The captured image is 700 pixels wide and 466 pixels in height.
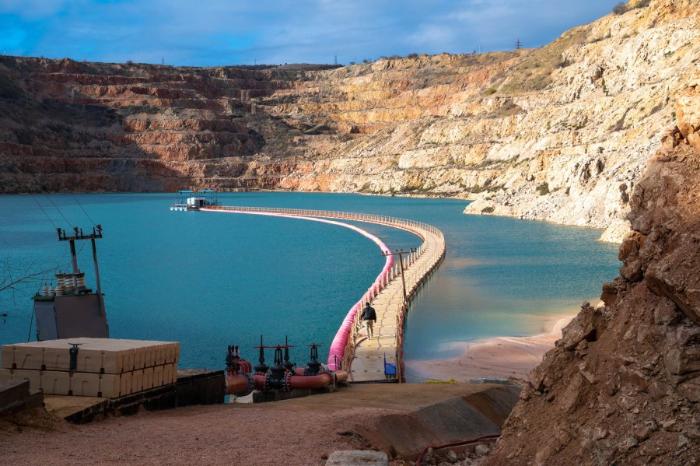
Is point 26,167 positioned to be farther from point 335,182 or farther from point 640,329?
point 640,329

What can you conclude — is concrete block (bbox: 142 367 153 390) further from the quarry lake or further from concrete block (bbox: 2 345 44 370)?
the quarry lake

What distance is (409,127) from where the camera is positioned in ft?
518

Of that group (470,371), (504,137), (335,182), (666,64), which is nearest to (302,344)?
(470,371)

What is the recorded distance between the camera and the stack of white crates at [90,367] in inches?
559

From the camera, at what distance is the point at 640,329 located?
9656mm

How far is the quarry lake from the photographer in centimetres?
3109

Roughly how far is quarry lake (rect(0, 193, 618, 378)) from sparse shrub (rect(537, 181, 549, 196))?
7091 mm

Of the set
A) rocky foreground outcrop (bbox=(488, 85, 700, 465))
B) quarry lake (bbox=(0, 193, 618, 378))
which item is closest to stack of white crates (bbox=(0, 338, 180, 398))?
rocky foreground outcrop (bbox=(488, 85, 700, 465))

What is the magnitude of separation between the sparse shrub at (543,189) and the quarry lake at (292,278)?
7.09 metres

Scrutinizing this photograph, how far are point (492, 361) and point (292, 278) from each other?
22.6 m

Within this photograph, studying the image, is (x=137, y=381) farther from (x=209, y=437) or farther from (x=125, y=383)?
(x=209, y=437)

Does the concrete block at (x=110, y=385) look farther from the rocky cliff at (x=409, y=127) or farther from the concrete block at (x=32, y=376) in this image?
the rocky cliff at (x=409, y=127)

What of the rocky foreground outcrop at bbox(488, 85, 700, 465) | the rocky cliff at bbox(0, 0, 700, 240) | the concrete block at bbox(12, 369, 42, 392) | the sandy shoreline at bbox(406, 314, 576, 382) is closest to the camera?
the rocky foreground outcrop at bbox(488, 85, 700, 465)

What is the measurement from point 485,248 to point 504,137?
71.3 meters
